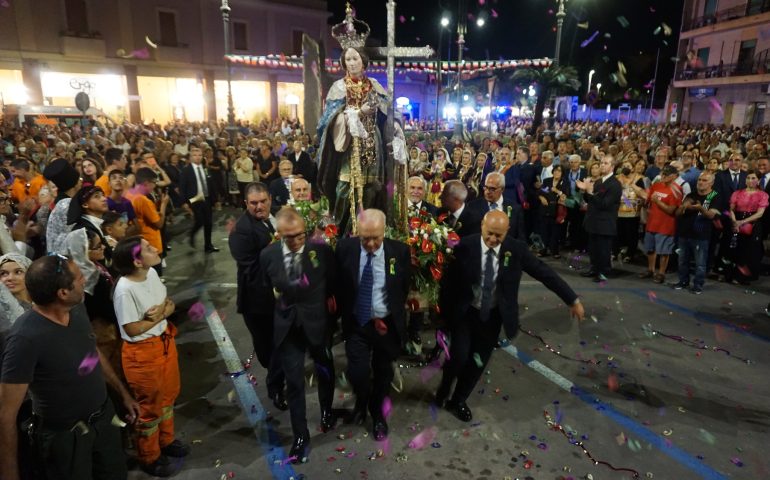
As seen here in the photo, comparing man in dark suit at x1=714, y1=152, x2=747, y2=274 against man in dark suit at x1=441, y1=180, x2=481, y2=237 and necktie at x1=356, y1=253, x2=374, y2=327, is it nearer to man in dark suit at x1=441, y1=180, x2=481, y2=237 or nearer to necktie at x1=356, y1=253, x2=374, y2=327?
man in dark suit at x1=441, y1=180, x2=481, y2=237

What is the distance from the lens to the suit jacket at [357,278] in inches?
157

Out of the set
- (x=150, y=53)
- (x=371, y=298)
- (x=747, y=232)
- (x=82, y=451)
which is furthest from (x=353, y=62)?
(x=150, y=53)

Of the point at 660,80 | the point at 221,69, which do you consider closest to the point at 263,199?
the point at 221,69

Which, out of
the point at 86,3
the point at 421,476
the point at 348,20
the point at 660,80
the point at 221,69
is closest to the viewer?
the point at 421,476

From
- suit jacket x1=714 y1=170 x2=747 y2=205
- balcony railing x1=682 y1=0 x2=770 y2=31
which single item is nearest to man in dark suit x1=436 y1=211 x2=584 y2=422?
suit jacket x1=714 y1=170 x2=747 y2=205

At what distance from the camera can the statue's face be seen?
18.0 ft

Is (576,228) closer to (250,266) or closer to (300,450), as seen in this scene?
(250,266)

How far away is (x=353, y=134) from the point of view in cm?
541

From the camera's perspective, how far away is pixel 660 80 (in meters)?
40.5

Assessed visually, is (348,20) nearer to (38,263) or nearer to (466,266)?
(466,266)

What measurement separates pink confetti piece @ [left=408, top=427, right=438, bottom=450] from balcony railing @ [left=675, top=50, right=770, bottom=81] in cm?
3412

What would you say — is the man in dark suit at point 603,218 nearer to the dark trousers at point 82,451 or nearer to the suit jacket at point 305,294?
the suit jacket at point 305,294

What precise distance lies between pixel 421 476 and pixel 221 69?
3207 cm

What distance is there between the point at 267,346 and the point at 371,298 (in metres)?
1.38
